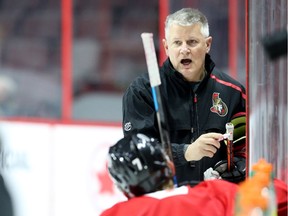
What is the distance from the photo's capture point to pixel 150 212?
2.17 m

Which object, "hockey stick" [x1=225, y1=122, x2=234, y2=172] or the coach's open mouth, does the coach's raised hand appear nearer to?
"hockey stick" [x1=225, y1=122, x2=234, y2=172]

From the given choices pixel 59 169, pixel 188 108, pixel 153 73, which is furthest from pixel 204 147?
pixel 59 169

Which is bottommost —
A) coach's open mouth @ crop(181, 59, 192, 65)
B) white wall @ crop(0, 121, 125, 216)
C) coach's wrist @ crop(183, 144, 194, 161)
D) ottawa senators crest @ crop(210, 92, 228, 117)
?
white wall @ crop(0, 121, 125, 216)

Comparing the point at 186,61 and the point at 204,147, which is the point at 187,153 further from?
the point at 186,61

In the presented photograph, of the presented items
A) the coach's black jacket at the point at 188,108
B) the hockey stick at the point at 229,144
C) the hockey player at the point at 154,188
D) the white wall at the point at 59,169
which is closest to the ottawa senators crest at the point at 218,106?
the coach's black jacket at the point at 188,108

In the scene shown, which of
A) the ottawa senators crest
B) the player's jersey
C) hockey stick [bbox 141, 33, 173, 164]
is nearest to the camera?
the player's jersey

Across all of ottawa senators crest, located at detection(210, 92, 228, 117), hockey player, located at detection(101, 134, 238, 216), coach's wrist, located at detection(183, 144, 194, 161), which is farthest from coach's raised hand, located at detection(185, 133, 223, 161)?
hockey player, located at detection(101, 134, 238, 216)

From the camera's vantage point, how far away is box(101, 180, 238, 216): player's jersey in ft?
7.10

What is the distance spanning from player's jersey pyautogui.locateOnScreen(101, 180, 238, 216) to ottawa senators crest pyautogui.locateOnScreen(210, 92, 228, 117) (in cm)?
79

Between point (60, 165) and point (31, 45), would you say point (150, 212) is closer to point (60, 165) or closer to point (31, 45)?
point (60, 165)

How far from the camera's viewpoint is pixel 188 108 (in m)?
2.99

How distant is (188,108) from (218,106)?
0.11 meters

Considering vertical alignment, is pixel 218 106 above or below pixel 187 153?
above

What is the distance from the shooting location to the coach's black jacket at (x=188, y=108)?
2.92 m
